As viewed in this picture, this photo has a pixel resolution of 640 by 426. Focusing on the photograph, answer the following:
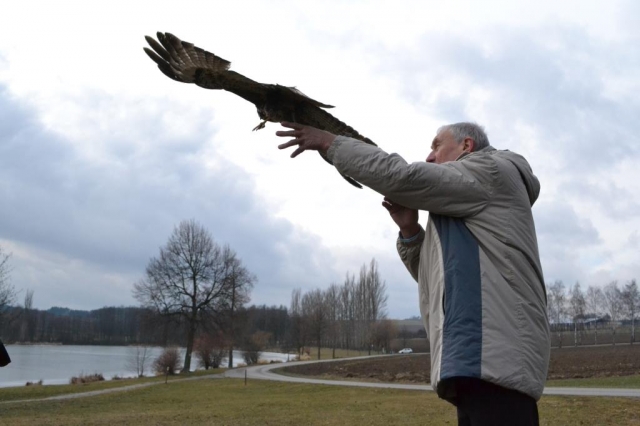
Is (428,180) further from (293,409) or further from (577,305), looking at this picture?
(577,305)

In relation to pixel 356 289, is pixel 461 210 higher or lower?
lower

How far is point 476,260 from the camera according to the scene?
2318mm

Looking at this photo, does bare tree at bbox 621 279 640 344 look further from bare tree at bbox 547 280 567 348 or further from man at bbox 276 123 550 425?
man at bbox 276 123 550 425

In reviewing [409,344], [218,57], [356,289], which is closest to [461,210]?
[218,57]

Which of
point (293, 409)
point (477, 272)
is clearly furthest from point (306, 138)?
point (293, 409)

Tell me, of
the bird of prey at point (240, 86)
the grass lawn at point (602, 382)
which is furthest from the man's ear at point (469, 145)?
the grass lawn at point (602, 382)

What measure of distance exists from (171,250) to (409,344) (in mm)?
41406

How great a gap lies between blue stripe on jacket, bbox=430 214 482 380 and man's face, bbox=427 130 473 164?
458 millimetres

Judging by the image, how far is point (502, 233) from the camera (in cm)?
237

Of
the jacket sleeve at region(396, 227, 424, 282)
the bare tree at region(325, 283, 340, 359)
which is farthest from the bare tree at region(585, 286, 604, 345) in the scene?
the jacket sleeve at region(396, 227, 424, 282)

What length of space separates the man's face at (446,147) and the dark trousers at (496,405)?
1.07m

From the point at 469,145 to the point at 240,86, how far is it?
3.95ft

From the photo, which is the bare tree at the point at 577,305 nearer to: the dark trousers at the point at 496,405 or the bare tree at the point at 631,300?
the bare tree at the point at 631,300

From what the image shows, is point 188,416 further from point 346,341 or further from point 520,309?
point 346,341
